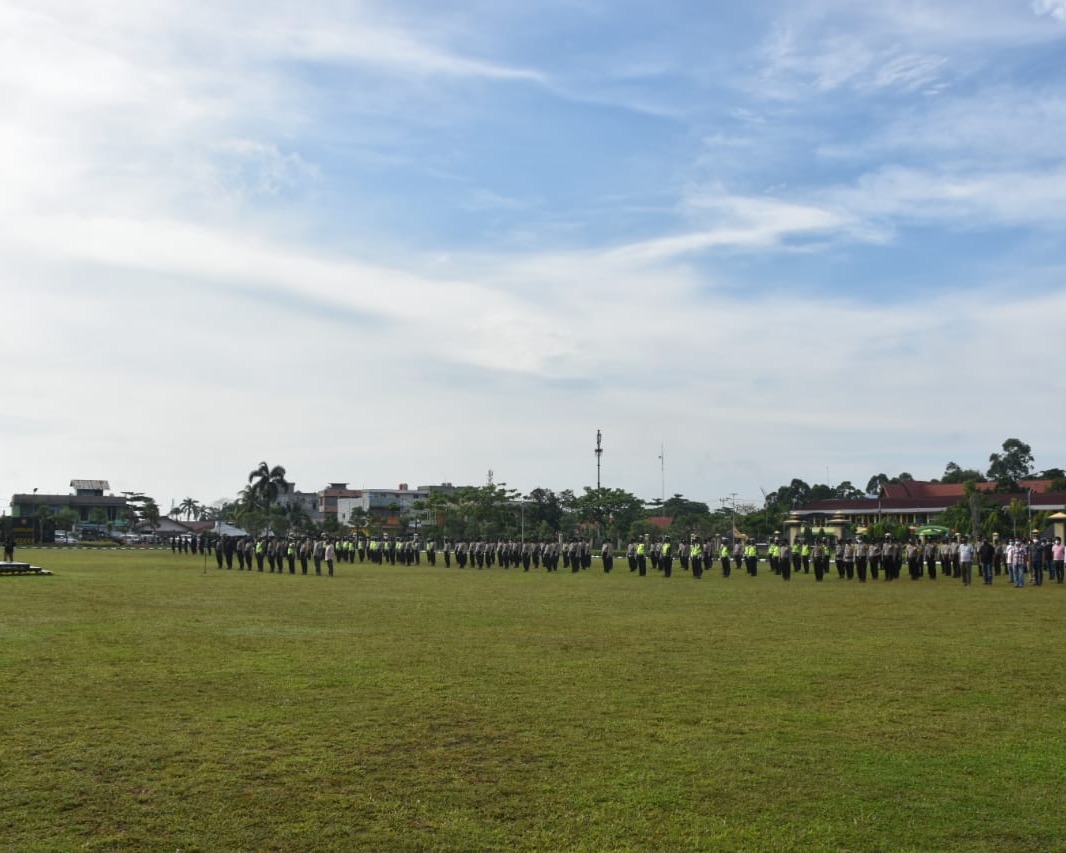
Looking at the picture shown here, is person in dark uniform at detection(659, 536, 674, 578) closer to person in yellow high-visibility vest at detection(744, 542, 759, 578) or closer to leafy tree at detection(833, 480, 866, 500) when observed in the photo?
person in yellow high-visibility vest at detection(744, 542, 759, 578)

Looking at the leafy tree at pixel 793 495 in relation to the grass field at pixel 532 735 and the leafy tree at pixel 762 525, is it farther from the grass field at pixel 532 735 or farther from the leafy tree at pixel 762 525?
the grass field at pixel 532 735

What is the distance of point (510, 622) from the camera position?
20.3m

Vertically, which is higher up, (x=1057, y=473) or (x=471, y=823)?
(x=1057, y=473)

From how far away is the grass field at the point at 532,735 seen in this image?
7164mm

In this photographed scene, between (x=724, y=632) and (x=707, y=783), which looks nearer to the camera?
(x=707, y=783)

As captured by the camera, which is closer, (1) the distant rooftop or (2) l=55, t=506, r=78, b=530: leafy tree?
(2) l=55, t=506, r=78, b=530: leafy tree

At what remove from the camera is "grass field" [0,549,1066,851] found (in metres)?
7.16

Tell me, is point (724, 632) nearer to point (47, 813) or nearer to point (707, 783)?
point (707, 783)

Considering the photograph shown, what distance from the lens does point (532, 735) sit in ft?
32.3

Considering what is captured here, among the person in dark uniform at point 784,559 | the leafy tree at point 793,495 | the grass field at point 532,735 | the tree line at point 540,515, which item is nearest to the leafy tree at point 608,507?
the tree line at point 540,515

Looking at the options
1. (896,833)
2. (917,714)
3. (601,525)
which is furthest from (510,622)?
(601,525)

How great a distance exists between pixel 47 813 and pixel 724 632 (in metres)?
12.9

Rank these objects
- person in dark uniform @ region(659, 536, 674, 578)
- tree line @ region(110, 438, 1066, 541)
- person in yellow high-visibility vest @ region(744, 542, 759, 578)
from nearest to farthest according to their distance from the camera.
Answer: person in yellow high-visibility vest @ region(744, 542, 759, 578), person in dark uniform @ region(659, 536, 674, 578), tree line @ region(110, 438, 1066, 541)

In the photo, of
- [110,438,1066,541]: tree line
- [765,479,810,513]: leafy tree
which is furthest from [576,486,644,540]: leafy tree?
[765,479,810,513]: leafy tree
